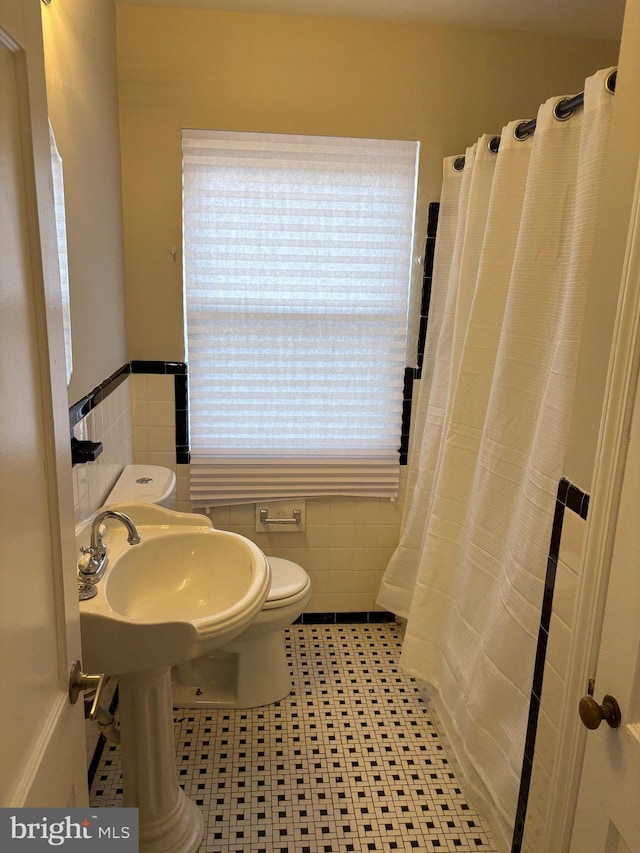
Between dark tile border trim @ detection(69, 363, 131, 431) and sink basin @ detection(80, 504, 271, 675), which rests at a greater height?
dark tile border trim @ detection(69, 363, 131, 431)

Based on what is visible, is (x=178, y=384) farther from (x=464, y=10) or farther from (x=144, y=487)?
(x=464, y=10)

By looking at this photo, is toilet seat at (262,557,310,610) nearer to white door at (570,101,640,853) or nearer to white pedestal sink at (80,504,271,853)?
white pedestal sink at (80,504,271,853)

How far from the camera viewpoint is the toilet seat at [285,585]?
216cm

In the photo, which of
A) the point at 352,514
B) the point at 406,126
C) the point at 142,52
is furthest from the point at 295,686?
the point at 142,52

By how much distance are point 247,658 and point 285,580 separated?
0.31 meters

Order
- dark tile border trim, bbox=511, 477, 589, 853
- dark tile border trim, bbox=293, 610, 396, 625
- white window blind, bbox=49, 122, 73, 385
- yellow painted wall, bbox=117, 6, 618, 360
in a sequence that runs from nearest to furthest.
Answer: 1. dark tile border trim, bbox=511, 477, 589, 853
2. white window blind, bbox=49, 122, 73, 385
3. yellow painted wall, bbox=117, 6, 618, 360
4. dark tile border trim, bbox=293, 610, 396, 625

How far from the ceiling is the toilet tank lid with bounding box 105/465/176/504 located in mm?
1645

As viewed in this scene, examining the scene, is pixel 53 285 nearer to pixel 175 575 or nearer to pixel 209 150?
pixel 175 575

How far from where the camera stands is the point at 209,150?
236 centimetres

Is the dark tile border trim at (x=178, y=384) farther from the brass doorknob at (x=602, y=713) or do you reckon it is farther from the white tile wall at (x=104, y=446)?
the brass doorknob at (x=602, y=713)

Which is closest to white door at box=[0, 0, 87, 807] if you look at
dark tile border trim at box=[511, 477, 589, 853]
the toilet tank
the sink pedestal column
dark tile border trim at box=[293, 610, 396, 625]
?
the sink pedestal column

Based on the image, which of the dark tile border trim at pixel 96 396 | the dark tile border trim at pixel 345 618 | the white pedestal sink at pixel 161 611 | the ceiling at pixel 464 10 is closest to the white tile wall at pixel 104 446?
the dark tile border trim at pixel 96 396

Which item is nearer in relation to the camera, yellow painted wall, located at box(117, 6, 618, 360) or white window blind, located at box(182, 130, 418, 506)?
yellow painted wall, located at box(117, 6, 618, 360)

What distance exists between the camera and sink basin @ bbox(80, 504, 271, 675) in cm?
134
